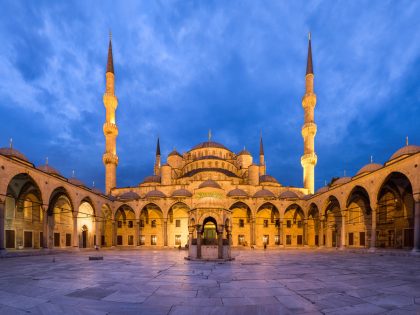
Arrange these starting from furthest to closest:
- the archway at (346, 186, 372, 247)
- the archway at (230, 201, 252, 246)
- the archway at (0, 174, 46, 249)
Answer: the archway at (230, 201, 252, 246) → the archway at (346, 186, 372, 247) → the archway at (0, 174, 46, 249)

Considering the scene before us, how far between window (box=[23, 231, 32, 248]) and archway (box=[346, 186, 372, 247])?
31.9m

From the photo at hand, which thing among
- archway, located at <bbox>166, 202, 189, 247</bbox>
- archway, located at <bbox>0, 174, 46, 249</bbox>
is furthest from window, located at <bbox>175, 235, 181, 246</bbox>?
archway, located at <bbox>0, 174, 46, 249</bbox>

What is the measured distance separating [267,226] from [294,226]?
4.00 m

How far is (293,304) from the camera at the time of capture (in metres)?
6.14

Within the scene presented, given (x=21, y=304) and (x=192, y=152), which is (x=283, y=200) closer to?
(x=192, y=152)

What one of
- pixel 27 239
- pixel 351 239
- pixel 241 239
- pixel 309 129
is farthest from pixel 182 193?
pixel 351 239

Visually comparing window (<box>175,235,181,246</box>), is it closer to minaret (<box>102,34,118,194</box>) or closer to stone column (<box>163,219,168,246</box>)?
stone column (<box>163,219,168,246</box>)

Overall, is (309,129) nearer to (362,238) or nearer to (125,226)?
(362,238)

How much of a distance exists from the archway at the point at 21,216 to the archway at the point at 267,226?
26965mm

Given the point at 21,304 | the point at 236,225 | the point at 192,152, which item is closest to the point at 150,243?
the point at 236,225

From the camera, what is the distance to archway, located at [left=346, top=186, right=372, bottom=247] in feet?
97.8

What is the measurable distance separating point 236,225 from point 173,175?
15.1 meters

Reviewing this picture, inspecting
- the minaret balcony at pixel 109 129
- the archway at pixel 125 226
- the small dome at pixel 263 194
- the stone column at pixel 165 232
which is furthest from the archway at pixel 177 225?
the minaret balcony at pixel 109 129

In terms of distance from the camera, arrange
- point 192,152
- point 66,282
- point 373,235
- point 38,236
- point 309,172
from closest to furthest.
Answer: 1. point 66,282
2. point 373,235
3. point 38,236
4. point 309,172
5. point 192,152
